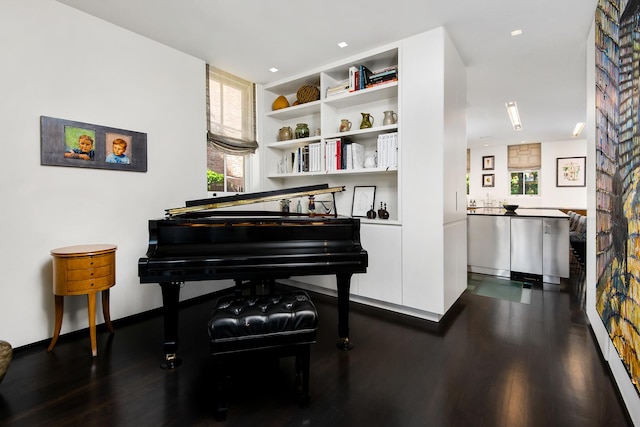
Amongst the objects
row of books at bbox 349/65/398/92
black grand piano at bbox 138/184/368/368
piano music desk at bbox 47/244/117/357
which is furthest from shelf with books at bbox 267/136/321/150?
piano music desk at bbox 47/244/117/357

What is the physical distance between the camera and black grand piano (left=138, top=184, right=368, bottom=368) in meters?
1.90

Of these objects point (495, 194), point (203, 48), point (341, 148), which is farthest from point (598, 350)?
point (495, 194)

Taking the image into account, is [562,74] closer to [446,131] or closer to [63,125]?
[446,131]

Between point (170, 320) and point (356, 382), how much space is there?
130 centimetres

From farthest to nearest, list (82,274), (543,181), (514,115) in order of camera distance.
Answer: (543,181) < (514,115) < (82,274)

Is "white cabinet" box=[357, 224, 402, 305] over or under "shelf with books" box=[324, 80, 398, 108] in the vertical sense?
under

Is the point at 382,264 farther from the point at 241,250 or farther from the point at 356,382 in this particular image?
the point at 241,250

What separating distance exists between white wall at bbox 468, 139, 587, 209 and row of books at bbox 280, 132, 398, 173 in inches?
256

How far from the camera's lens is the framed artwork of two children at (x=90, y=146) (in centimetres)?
239

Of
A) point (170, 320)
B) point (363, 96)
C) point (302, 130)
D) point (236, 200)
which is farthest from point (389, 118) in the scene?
point (170, 320)

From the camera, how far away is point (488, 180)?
845 cm

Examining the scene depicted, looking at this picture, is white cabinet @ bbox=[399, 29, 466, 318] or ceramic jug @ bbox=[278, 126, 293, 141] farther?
ceramic jug @ bbox=[278, 126, 293, 141]

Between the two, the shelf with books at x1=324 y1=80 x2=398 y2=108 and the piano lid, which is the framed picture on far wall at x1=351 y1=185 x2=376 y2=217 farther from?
the piano lid

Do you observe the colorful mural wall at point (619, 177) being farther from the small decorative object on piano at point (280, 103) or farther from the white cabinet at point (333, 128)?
the small decorative object on piano at point (280, 103)
